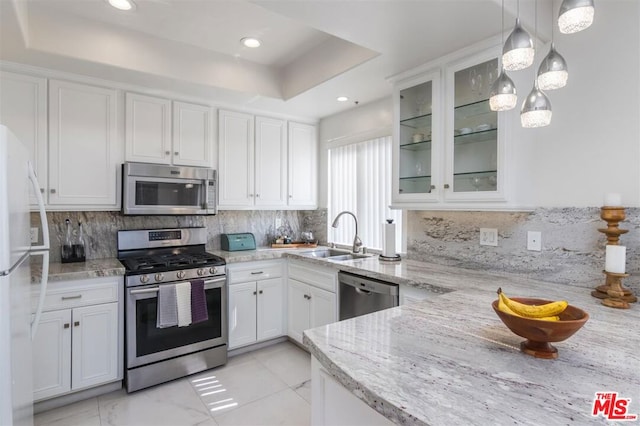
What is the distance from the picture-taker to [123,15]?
2240 mm

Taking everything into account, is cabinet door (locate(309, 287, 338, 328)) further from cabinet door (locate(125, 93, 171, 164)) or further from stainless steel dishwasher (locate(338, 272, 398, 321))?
cabinet door (locate(125, 93, 171, 164))

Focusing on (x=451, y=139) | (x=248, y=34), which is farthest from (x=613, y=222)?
(x=248, y=34)

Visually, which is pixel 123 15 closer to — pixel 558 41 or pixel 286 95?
pixel 286 95

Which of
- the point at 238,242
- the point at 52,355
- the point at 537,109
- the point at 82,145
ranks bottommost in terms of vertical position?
the point at 52,355

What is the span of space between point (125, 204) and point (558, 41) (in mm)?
3189

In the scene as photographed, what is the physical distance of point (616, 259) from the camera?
1.50 metres

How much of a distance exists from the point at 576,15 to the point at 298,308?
2743mm

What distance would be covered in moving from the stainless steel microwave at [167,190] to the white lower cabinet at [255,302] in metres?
0.68

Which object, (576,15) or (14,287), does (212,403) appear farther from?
(576,15)

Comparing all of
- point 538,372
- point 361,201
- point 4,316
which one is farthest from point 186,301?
point 538,372

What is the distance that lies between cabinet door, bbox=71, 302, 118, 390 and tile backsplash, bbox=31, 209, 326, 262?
0.69 metres

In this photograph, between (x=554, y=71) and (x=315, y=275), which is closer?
(x=554, y=71)

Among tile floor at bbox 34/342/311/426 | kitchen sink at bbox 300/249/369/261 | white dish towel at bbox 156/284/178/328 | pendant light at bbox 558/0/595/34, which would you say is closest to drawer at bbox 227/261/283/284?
kitchen sink at bbox 300/249/369/261

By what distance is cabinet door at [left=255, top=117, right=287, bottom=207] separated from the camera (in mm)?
3413
